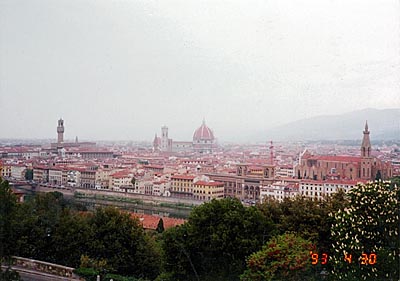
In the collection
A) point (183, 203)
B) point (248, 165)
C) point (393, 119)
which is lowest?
point (183, 203)

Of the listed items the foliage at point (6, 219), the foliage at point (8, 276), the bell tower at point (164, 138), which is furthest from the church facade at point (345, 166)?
the foliage at point (8, 276)

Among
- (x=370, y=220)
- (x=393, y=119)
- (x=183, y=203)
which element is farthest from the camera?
(x=183, y=203)

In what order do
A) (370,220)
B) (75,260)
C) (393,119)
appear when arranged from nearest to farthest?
(370,220) → (75,260) → (393,119)

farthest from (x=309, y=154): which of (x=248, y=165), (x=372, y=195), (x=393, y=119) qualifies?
(x=372, y=195)

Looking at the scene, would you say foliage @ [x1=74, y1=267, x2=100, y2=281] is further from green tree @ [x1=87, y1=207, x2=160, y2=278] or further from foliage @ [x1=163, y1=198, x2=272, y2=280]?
foliage @ [x1=163, y1=198, x2=272, y2=280]

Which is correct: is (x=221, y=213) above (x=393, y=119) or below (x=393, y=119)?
below

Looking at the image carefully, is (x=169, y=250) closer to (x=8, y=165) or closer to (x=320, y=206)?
(x=320, y=206)

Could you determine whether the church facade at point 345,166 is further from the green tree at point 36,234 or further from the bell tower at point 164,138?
the green tree at point 36,234
